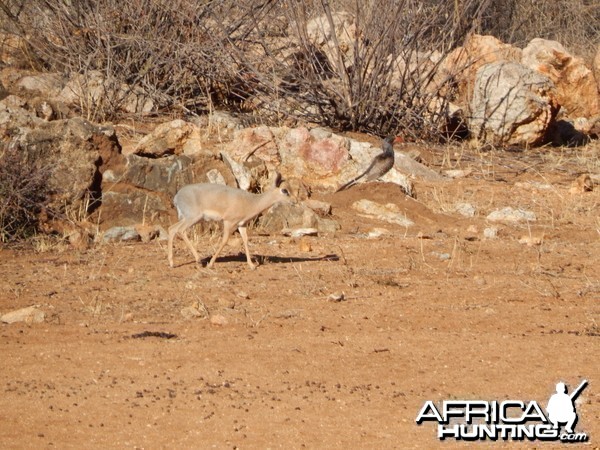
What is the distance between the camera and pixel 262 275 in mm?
9023

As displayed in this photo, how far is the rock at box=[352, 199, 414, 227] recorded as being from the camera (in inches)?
458

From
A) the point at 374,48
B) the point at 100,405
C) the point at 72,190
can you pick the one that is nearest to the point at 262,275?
the point at 72,190

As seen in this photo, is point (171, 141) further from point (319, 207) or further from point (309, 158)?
point (319, 207)

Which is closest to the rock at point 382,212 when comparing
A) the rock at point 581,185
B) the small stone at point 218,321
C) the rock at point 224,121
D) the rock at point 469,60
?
the rock at point 581,185

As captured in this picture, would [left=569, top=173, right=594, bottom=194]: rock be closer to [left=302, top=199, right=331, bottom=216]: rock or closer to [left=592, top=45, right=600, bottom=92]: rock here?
[left=302, top=199, right=331, bottom=216]: rock

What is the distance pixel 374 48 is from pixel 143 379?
913cm

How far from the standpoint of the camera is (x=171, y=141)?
476 inches

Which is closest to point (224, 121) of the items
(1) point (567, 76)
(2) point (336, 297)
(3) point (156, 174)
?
(3) point (156, 174)

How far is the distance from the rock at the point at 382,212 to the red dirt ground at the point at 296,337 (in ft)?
1.15

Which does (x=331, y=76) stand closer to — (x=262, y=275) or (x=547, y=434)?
(x=262, y=275)

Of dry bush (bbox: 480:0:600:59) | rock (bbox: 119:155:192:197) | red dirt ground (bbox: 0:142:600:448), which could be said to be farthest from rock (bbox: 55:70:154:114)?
dry bush (bbox: 480:0:600:59)

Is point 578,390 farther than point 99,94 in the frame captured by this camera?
No

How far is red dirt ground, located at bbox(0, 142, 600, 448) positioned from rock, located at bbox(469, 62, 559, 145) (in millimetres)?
4867

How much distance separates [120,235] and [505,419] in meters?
5.54
